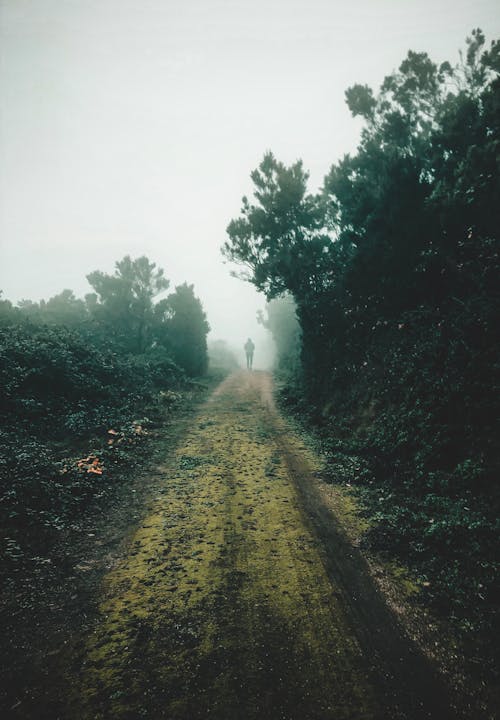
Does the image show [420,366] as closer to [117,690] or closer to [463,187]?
[463,187]

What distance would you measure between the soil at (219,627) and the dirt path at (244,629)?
0.01m

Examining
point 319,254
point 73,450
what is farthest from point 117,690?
point 319,254

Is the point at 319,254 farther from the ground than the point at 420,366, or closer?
farther from the ground

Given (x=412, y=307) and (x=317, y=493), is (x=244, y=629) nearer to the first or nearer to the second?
(x=317, y=493)

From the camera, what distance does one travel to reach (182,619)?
145 inches

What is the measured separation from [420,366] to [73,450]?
8827mm

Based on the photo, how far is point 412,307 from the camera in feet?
35.6

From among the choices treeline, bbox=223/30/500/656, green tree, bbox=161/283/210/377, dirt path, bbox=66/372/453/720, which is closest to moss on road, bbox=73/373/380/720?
dirt path, bbox=66/372/453/720

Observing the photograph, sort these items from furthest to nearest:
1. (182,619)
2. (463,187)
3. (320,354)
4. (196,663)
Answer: (320,354), (463,187), (182,619), (196,663)

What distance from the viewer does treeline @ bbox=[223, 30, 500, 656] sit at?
5254 mm

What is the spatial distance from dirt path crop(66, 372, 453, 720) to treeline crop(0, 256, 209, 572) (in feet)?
5.70

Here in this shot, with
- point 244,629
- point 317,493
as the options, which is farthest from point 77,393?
point 244,629

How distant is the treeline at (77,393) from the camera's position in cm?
580

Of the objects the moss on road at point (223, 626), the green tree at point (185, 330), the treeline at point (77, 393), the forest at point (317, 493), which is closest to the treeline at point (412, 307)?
the forest at point (317, 493)
